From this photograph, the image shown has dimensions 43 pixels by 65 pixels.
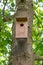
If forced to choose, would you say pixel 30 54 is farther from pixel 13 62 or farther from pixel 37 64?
pixel 37 64

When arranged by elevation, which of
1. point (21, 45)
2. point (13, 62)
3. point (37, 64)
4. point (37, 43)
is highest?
point (21, 45)

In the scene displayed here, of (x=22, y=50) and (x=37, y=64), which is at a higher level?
(x=22, y=50)

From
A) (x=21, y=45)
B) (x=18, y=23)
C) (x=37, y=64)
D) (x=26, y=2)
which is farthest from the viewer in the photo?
(x=37, y=64)

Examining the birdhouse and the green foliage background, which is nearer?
the birdhouse

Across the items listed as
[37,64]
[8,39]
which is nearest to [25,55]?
[8,39]

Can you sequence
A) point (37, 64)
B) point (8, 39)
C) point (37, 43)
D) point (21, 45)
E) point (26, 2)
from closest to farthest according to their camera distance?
point (21, 45), point (26, 2), point (8, 39), point (37, 43), point (37, 64)

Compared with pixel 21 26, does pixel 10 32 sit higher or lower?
lower

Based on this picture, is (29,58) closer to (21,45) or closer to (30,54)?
(30,54)

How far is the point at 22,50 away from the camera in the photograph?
2619mm

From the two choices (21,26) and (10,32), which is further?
(10,32)

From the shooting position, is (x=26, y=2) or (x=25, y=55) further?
(x=26, y=2)

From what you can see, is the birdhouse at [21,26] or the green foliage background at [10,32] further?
the green foliage background at [10,32]

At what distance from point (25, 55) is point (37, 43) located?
7.17ft

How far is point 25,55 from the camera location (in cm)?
265
